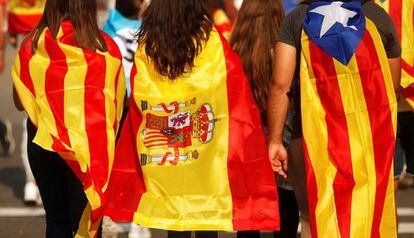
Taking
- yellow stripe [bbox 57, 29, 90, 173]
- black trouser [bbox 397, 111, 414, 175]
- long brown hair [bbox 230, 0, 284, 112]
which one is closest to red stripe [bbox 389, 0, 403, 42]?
black trouser [bbox 397, 111, 414, 175]

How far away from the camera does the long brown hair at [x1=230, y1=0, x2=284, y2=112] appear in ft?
20.4

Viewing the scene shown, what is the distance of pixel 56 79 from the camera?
5.68 meters

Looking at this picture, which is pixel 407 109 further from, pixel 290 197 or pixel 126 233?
pixel 126 233

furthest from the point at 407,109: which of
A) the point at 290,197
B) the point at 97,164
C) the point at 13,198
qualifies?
the point at 13,198

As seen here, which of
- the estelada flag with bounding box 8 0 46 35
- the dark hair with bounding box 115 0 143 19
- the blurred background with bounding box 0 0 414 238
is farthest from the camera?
the estelada flag with bounding box 8 0 46 35

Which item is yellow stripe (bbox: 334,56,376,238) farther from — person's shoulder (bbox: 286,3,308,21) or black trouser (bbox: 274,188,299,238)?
black trouser (bbox: 274,188,299,238)

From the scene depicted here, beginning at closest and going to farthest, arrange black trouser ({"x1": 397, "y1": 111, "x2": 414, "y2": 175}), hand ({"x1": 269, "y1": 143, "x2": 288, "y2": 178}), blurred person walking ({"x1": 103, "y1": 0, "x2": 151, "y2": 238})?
1. hand ({"x1": 269, "y1": 143, "x2": 288, "y2": 178})
2. black trouser ({"x1": 397, "y1": 111, "x2": 414, "y2": 175})
3. blurred person walking ({"x1": 103, "y1": 0, "x2": 151, "y2": 238})

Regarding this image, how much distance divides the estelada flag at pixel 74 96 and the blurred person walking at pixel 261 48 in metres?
0.90

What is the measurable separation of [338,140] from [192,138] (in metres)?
0.73

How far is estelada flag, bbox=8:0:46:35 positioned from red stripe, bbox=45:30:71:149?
2782 millimetres

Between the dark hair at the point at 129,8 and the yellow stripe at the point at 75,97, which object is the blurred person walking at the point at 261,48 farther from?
the dark hair at the point at 129,8

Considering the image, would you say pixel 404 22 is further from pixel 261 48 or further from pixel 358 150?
pixel 358 150

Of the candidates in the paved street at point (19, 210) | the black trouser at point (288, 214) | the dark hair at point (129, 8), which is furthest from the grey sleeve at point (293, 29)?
the paved street at point (19, 210)

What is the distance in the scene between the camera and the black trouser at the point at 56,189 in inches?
225
